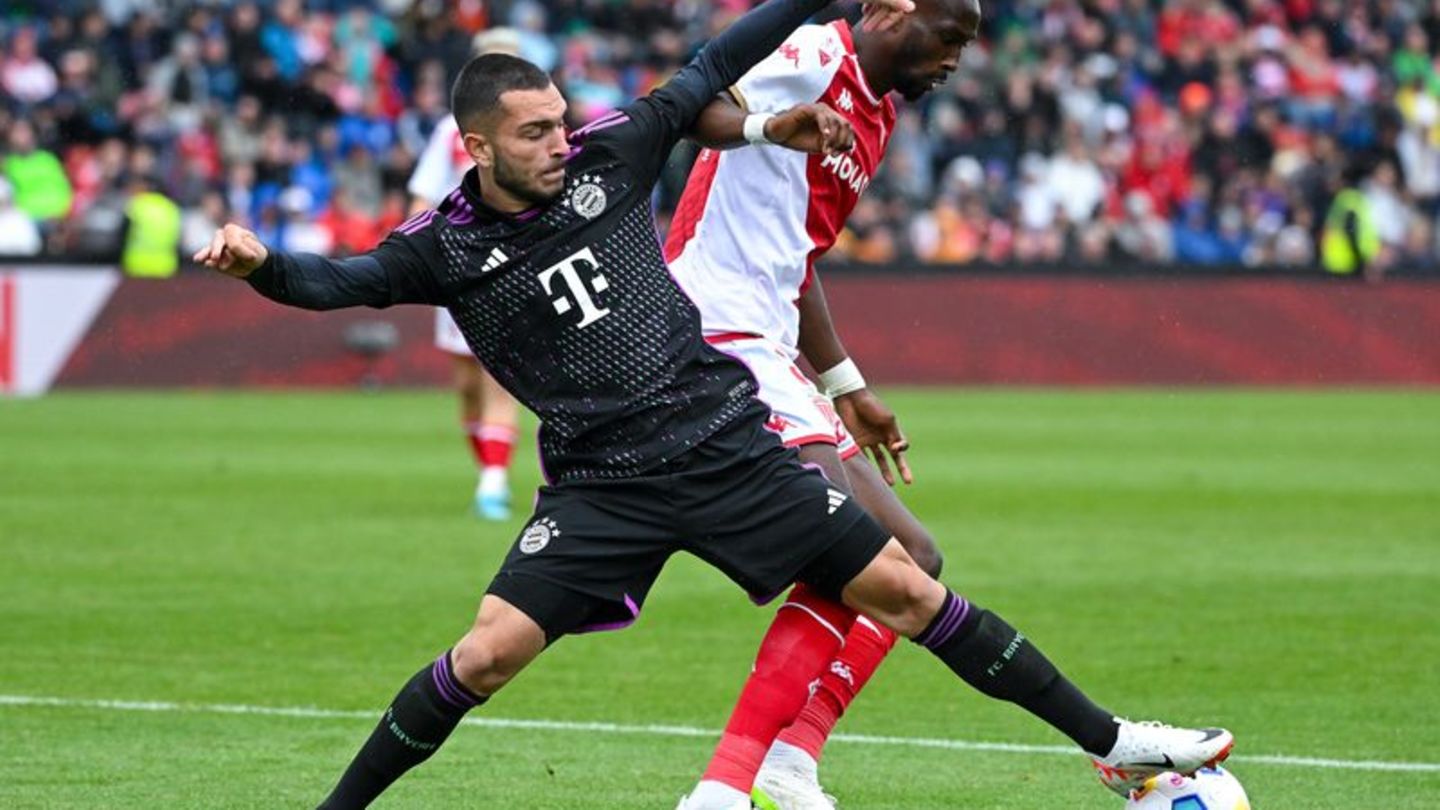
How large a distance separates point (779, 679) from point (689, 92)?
4.79 ft

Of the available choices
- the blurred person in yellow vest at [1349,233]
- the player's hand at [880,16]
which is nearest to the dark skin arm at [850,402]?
the player's hand at [880,16]

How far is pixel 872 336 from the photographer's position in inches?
1005

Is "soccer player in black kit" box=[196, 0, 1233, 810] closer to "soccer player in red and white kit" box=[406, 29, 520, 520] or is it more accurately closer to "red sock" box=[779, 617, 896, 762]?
"red sock" box=[779, 617, 896, 762]

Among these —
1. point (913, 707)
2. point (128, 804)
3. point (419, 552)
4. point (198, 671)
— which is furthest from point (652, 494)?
point (419, 552)

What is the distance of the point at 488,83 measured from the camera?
19.1 ft

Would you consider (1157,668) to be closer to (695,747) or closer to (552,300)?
(695,747)

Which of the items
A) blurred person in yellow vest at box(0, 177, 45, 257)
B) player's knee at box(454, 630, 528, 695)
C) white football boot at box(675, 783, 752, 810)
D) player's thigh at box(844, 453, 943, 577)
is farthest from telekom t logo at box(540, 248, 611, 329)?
blurred person in yellow vest at box(0, 177, 45, 257)

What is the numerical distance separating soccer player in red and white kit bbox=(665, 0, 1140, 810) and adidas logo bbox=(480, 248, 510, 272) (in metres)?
0.71

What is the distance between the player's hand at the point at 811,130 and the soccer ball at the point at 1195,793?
172cm

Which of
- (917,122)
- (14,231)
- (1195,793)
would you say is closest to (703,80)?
(1195,793)

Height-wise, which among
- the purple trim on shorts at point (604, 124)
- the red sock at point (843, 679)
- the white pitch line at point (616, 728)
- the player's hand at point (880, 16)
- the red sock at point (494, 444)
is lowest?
the red sock at point (494, 444)

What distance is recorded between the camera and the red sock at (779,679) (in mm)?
5980

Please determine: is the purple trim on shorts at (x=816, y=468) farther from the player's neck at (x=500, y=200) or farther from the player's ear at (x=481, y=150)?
the player's ear at (x=481, y=150)

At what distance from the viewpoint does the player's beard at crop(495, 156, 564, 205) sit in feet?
19.0
